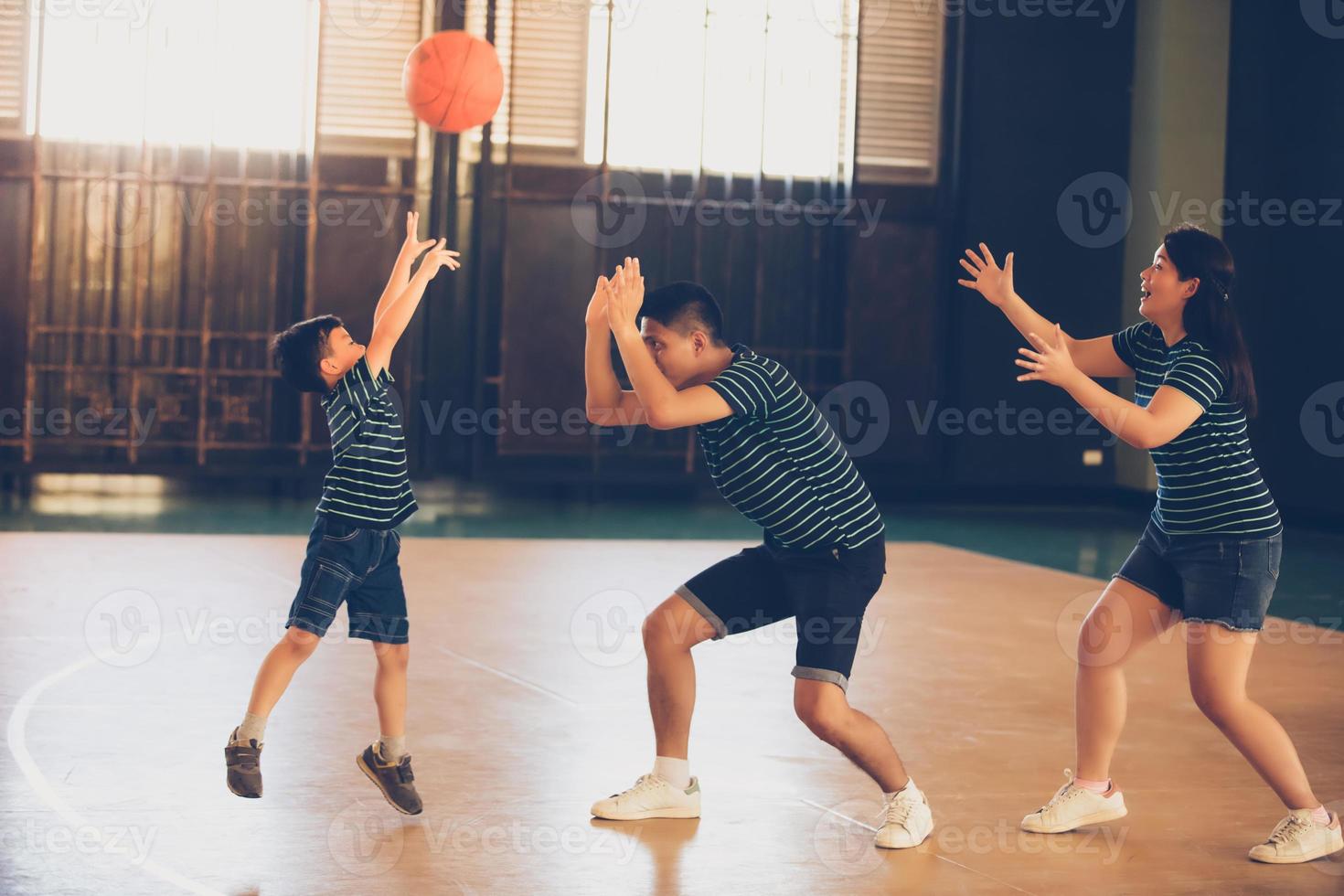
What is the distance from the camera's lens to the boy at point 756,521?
345cm

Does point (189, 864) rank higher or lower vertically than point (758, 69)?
lower

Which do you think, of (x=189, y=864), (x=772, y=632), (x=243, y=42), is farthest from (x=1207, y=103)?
(x=189, y=864)

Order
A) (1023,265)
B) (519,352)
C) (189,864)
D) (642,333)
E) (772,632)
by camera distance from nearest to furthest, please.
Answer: (189,864) → (642,333) → (772,632) → (519,352) → (1023,265)

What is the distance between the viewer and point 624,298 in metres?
3.42

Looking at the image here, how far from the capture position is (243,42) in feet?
41.4

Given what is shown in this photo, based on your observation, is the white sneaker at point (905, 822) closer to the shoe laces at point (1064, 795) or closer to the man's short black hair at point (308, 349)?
the shoe laces at point (1064, 795)

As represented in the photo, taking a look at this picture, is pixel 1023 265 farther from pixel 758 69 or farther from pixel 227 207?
pixel 227 207

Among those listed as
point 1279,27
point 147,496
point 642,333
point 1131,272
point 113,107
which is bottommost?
point 147,496

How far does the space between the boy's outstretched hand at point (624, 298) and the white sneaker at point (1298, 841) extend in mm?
1886

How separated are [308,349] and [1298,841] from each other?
8.46 feet

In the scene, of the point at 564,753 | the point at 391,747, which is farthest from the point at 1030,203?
the point at 391,747

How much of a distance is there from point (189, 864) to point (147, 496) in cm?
987

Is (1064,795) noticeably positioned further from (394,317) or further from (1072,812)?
(394,317)

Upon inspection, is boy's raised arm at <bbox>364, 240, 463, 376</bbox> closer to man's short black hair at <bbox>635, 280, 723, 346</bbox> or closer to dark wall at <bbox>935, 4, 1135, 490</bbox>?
man's short black hair at <bbox>635, 280, 723, 346</bbox>
